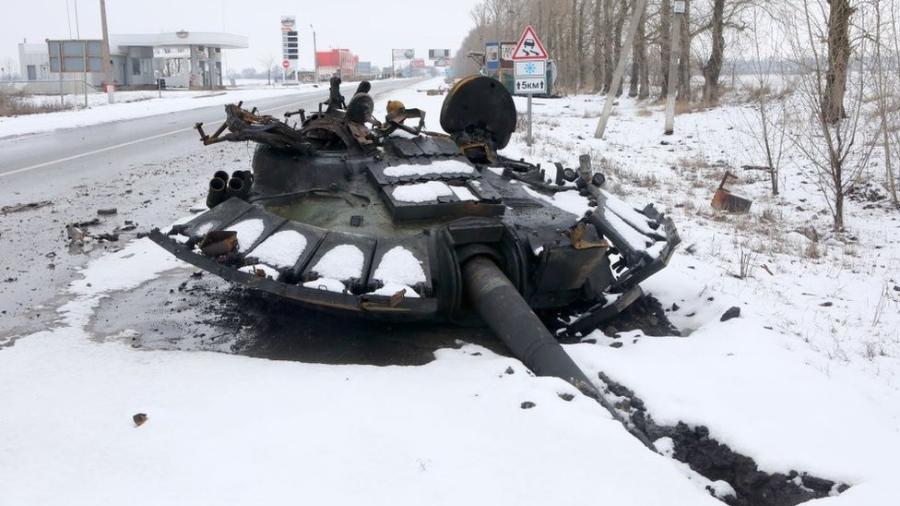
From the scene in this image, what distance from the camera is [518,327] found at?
4.43 meters

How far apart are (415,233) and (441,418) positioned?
4.75 feet

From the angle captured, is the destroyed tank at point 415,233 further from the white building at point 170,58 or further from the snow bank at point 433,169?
the white building at point 170,58

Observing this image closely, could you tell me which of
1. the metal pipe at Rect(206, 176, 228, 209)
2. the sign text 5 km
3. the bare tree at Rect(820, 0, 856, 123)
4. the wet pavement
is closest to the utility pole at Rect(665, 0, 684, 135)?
the sign text 5 km

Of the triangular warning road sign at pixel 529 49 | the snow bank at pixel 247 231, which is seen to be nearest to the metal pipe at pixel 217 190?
the snow bank at pixel 247 231

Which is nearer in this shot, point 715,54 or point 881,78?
point 881,78

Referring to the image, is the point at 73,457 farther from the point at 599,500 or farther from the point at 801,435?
the point at 801,435

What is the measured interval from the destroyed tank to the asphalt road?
5.30 feet

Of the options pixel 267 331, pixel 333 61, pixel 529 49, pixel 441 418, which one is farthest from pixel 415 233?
pixel 333 61

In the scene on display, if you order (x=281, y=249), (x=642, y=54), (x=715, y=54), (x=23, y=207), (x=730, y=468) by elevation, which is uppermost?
(x=642, y=54)

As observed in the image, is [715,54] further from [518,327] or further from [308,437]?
[308,437]

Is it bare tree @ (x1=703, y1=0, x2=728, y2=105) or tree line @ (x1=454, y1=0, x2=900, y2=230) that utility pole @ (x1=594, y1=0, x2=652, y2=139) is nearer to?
tree line @ (x1=454, y1=0, x2=900, y2=230)

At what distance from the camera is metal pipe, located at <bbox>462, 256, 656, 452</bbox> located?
162 inches

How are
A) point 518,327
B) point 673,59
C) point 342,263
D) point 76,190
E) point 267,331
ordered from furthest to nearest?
point 673,59, point 76,190, point 267,331, point 342,263, point 518,327

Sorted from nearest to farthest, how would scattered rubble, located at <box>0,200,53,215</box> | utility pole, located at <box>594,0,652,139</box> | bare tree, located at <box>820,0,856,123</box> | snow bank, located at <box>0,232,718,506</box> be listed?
snow bank, located at <box>0,232,718,506</box>, scattered rubble, located at <box>0,200,53,215</box>, bare tree, located at <box>820,0,856,123</box>, utility pole, located at <box>594,0,652,139</box>
